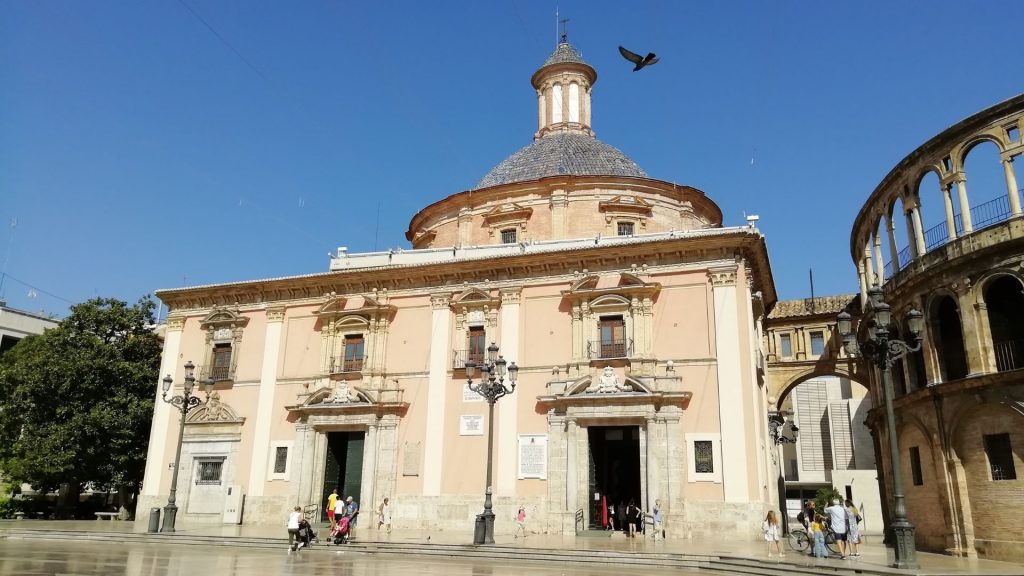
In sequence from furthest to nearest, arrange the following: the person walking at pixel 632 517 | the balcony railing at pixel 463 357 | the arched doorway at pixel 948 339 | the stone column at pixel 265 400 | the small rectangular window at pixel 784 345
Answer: the small rectangular window at pixel 784 345, the stone column at pixel 265 400, the balcony railing at pixel 463 357, the person walking at pixel 632 517, the arched doorway at pixel 948 339

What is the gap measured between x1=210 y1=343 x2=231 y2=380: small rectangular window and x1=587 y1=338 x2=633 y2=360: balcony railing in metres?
13.0

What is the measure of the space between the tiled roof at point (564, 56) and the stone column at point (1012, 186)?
70.2 ft

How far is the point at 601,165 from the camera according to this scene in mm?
29672

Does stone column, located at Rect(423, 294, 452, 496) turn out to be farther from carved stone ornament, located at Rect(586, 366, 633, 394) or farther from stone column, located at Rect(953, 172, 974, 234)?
stone column, located at Rect(953, 172, 974, 234)

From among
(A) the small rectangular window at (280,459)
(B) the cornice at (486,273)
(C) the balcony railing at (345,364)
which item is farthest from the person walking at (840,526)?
(A) the small rectangular window at (280,459)

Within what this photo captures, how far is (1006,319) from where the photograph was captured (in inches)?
680

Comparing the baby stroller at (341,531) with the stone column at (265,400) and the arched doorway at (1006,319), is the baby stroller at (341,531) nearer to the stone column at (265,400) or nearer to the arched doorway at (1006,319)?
the stone column at (265,400)

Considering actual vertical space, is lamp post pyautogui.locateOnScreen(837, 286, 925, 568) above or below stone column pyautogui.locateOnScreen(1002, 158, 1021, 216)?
below

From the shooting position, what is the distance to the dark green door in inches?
933

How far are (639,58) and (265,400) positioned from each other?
16429 mm

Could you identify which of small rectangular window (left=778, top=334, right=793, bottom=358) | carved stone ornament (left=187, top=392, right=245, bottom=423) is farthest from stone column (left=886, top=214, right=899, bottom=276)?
carved stone ornament (left=187, top=392, right=245, bottom=423)

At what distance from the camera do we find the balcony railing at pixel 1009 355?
16.8 meters

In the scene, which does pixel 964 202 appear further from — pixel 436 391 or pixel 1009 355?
pixel 436 391

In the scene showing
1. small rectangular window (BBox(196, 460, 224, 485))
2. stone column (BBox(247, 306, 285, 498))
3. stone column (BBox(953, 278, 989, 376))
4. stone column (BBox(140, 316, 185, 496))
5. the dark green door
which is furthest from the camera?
stone column (BBox(140, 316, 185, 496))
